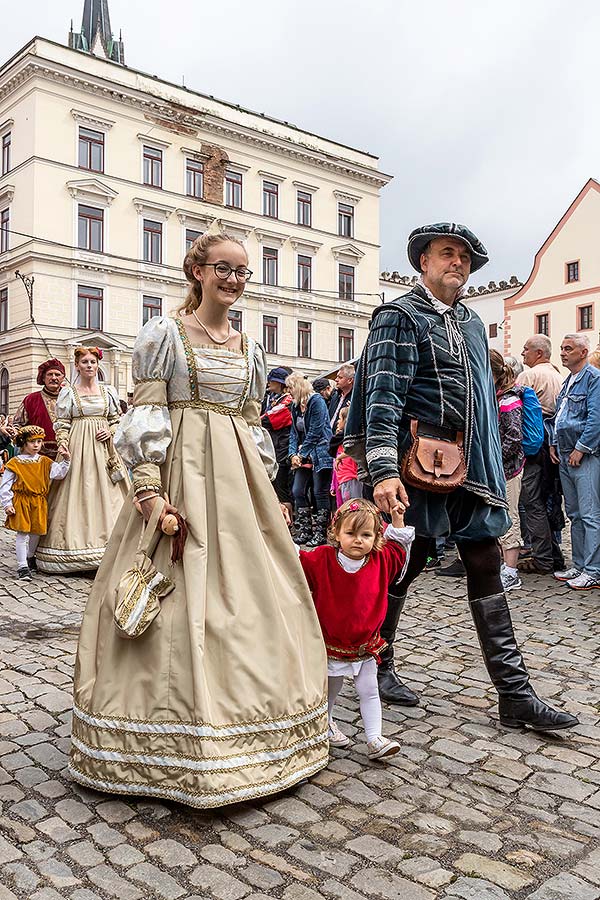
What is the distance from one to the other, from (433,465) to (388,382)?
39 centimetres

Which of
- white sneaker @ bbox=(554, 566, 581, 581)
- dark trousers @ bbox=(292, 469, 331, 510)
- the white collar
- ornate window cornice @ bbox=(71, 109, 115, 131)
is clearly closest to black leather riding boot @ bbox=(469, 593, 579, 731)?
the white collar

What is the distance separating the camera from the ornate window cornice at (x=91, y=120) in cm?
3000

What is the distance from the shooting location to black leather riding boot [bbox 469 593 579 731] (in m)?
3.38

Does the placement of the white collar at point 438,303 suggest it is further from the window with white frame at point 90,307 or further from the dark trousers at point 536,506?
the window with white frame at point 90,307

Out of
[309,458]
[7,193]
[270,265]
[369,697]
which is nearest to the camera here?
[369,697]

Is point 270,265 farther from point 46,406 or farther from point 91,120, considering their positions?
point 46,406

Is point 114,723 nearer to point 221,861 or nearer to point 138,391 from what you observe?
point 221,861

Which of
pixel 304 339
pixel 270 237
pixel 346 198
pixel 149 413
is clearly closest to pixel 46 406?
pixel 149 413

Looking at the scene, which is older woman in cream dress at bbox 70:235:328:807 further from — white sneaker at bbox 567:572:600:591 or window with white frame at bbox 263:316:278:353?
window with white frame at bbox 263:316:278:353

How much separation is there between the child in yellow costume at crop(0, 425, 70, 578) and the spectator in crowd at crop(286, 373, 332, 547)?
9.40ft

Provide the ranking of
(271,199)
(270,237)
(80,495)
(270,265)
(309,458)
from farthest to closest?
(271,199), (270,265), (270,237), (309,458), (80,495)

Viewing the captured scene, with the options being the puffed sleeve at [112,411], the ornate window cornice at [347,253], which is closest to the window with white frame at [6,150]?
the ornate window cornice at [347,253]

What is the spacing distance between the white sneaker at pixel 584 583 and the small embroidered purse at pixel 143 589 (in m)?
4.53

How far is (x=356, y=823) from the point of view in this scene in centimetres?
260
